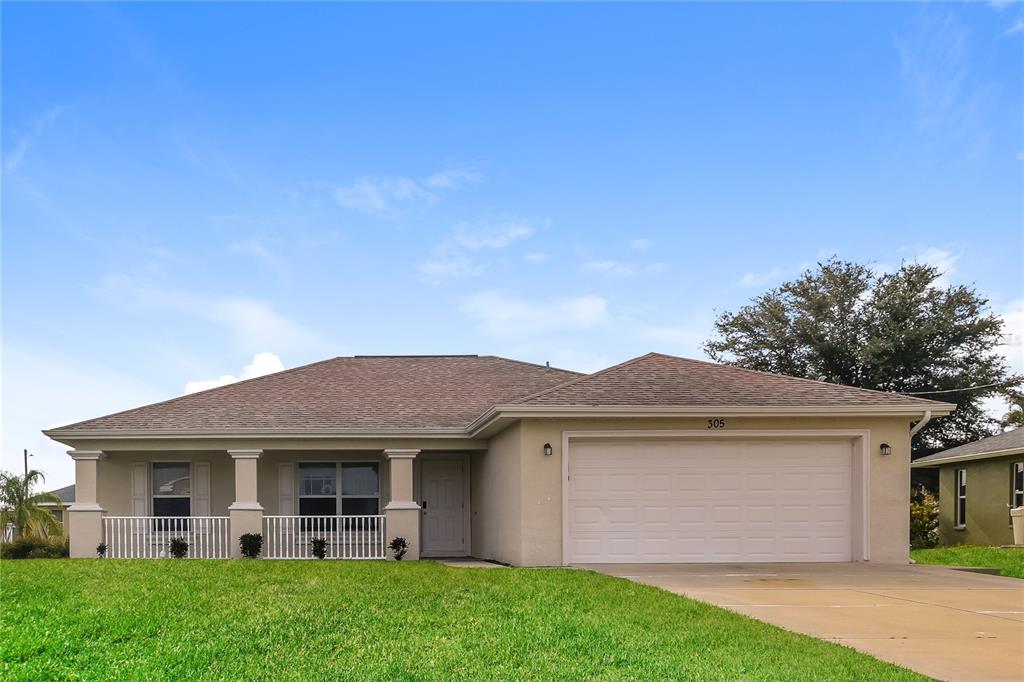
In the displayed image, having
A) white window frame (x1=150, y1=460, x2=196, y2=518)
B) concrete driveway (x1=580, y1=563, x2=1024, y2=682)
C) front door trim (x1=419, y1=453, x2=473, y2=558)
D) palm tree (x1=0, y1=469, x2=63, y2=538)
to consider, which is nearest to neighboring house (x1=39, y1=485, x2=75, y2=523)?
palm tree (x1=0, y1=469, x2=63, y2=538)

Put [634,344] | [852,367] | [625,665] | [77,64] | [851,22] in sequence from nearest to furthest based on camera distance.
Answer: [625,665]
[77,64]
[851,22]
[634,344]
[852,367]

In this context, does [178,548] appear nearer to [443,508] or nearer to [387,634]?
[443,508]

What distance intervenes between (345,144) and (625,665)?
50.2 ft

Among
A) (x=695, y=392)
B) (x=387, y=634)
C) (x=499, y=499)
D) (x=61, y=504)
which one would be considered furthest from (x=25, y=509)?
(x=387, y=634)

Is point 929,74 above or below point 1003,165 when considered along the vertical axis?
above

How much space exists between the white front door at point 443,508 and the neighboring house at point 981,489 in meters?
14.1

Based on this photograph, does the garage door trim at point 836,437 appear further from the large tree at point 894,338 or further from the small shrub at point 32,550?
the large tree at point 894,338

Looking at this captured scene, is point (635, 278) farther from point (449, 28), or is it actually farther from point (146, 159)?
point (146, 159)

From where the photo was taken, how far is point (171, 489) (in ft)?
66.2

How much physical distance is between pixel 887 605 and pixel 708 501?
525 centimetres

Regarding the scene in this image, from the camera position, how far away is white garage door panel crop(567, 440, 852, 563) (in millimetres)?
15438

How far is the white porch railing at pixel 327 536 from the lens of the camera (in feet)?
62.9

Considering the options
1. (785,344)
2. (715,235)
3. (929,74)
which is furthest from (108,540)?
(785,344)

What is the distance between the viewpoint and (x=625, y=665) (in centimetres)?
727
